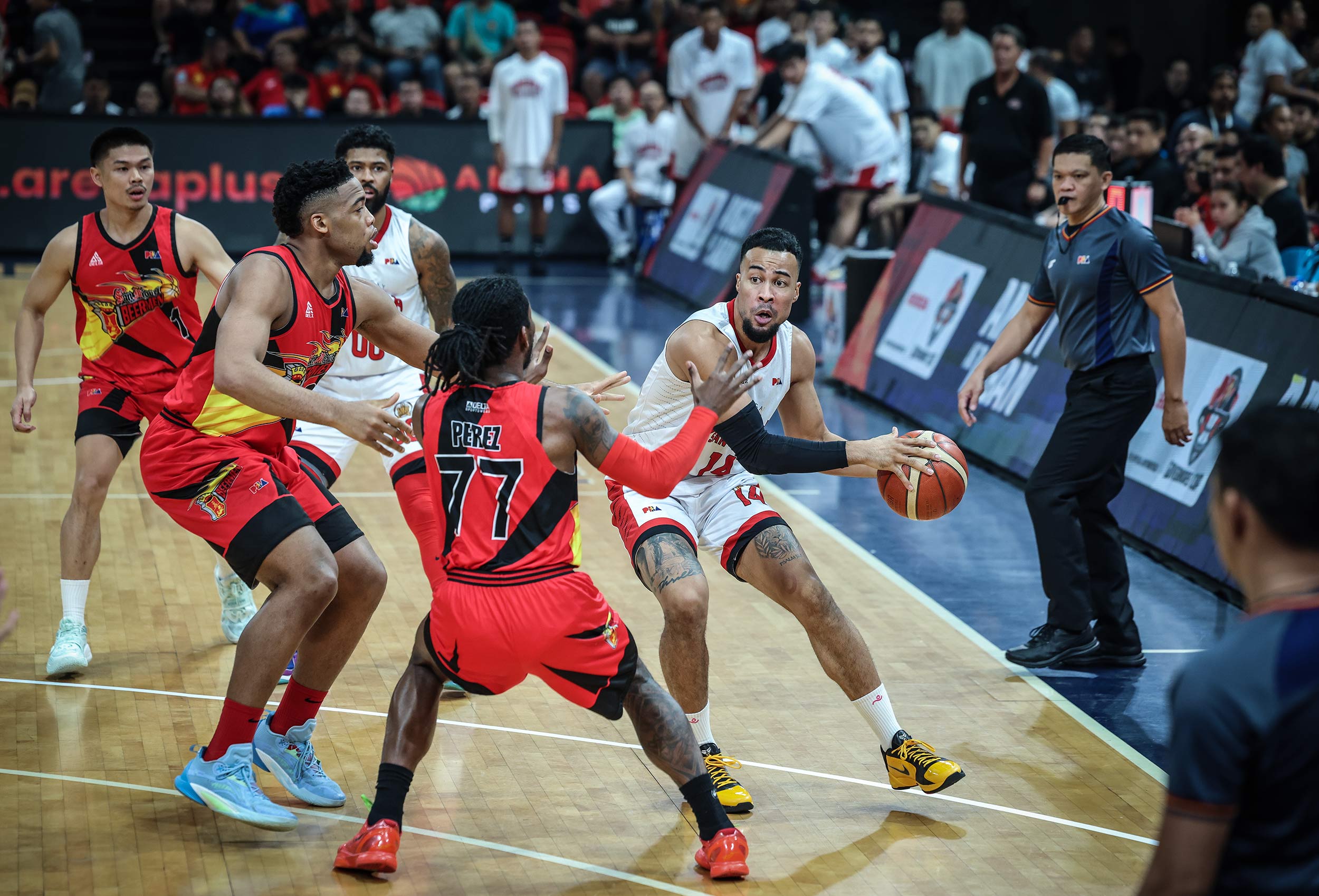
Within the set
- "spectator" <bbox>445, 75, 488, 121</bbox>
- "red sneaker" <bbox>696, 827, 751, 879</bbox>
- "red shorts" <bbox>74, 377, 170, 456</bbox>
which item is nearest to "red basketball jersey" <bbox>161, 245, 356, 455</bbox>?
"red shorts" <bbox>74, 377, 170, 456</bbox>

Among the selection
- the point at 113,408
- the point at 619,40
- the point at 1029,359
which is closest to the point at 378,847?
the point at 113,408

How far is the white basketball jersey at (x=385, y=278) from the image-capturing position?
6371 millimetres

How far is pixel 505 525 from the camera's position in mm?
4043

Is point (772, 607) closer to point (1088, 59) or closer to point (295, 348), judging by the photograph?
point (295, 348)

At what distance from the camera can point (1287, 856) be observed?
7.90 feet

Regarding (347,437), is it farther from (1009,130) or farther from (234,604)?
(1009,130)

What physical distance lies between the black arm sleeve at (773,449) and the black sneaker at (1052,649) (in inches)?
73.9

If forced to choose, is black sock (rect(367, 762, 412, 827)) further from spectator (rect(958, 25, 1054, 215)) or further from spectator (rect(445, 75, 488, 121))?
spectator (rect(445, 75, 488, 121))

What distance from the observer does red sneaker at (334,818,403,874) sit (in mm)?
4117

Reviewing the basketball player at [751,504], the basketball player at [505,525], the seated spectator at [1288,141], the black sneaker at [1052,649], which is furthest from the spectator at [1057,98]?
the basketball player at [505,525]

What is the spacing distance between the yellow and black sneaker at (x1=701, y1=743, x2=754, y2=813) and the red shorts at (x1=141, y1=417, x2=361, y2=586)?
4.71 feet

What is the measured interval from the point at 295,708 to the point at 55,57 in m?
14.8

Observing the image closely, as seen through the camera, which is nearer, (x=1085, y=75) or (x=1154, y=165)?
(x=1154, y=165)

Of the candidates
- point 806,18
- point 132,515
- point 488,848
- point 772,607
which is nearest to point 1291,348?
point 772,607
